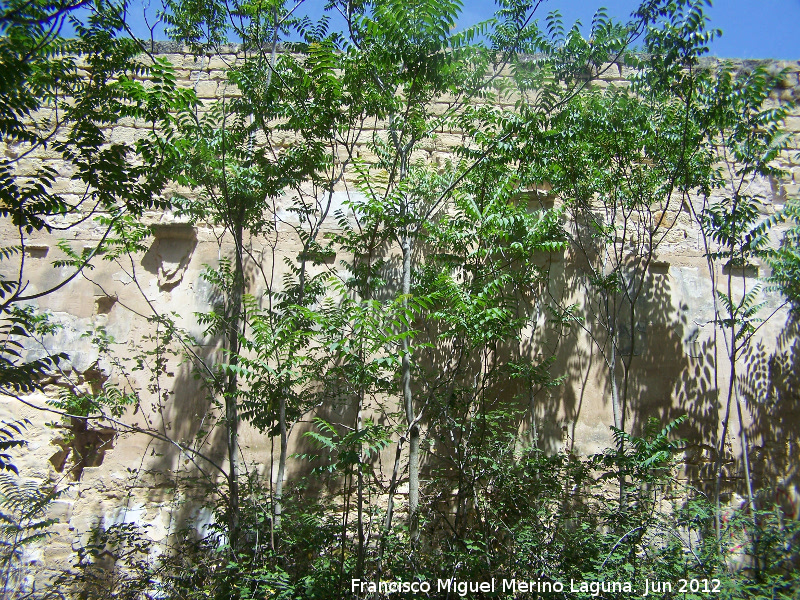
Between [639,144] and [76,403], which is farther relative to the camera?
[639,144]

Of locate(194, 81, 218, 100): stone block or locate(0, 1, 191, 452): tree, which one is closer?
locate(0, 1, 191, 452): tree

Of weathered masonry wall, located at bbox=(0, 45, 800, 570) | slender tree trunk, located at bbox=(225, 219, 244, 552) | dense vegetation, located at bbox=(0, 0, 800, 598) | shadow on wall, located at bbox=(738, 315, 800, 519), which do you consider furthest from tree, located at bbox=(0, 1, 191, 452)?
shadow on wall, located at bbox=(738, 315, 800, 519)

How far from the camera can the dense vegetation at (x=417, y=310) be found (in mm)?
3414

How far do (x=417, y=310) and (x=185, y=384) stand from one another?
2.45 meters

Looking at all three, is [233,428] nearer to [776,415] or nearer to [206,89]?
[206,89]

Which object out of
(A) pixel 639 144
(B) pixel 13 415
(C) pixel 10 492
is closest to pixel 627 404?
(A) pixel 639 144

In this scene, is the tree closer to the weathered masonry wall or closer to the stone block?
the weathered masonry wall

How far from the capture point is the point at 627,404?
16.3 feet

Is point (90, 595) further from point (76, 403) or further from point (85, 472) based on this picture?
point (76, 403)

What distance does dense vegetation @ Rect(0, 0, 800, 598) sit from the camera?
11.2 ft

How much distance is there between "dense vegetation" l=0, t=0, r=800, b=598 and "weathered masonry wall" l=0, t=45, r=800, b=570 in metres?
0.11

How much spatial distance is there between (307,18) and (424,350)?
318 cm

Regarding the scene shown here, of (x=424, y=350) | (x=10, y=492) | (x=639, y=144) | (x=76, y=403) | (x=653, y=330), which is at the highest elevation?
(x=639, y=144)

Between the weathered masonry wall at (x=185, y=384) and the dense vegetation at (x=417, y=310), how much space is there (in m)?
0.11
